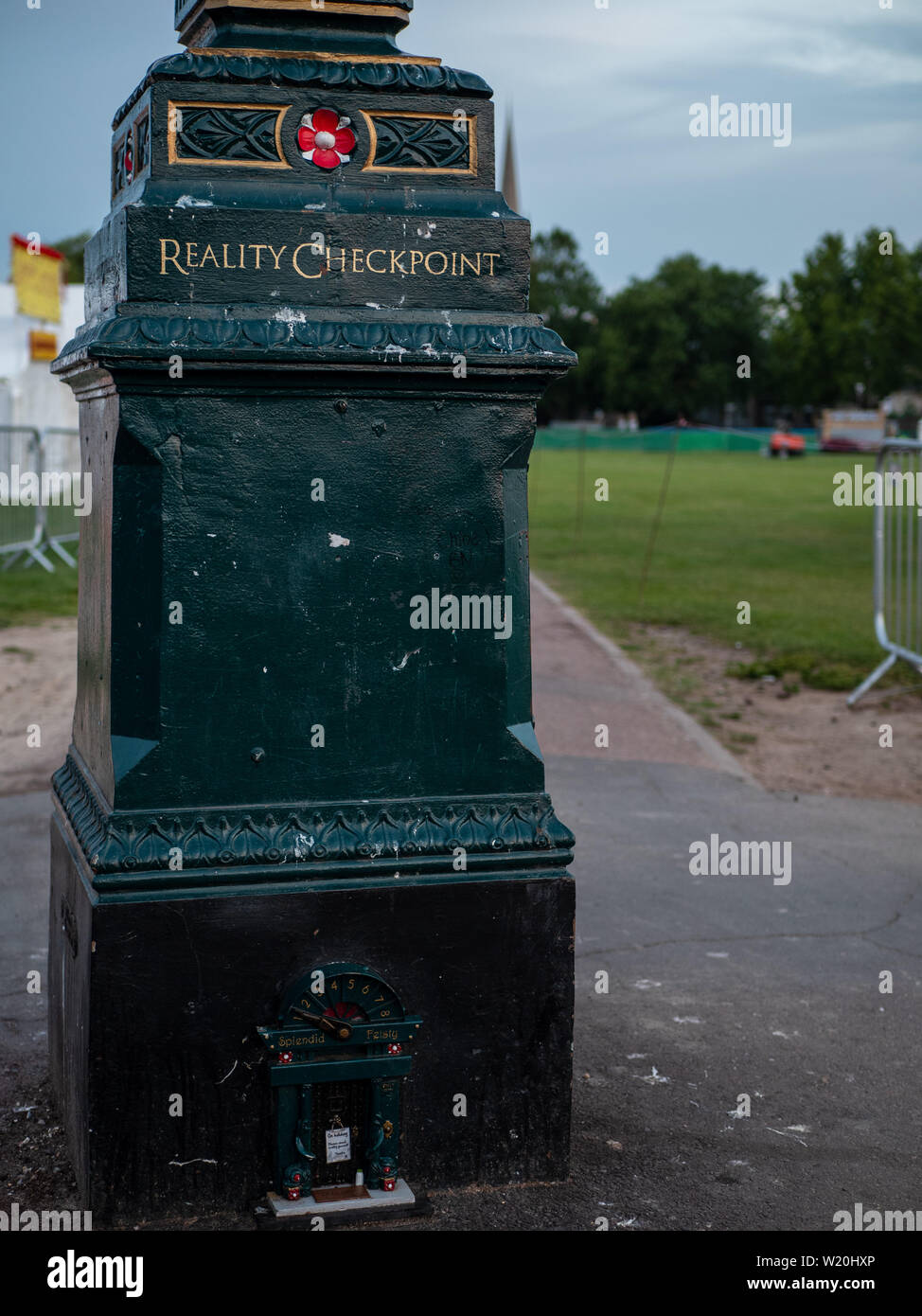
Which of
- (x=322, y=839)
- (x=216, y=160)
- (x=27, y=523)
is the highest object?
(x=216, y=160)

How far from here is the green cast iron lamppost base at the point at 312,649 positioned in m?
3.06

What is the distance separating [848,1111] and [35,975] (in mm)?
2479

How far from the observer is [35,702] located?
386 inches

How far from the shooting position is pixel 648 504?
1375 inches

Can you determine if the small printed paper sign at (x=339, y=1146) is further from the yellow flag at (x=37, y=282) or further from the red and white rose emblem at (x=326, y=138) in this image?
the yellow flag at (x=37, y=282)

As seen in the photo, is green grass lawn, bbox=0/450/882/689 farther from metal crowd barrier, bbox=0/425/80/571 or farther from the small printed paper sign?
the small printed paper sign

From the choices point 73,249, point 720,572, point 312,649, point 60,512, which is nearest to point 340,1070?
point 312,649

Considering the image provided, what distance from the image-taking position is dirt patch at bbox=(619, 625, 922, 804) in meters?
8.10

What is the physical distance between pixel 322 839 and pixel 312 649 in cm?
42

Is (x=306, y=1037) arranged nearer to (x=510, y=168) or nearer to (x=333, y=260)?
(x=333, y=260)

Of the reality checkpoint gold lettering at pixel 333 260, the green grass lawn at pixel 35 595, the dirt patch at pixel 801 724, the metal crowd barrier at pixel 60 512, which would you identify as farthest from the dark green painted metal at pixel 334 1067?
the metal crowd barrier at pixel 60 512

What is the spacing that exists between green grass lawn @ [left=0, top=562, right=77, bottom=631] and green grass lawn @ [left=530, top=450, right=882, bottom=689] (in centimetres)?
560

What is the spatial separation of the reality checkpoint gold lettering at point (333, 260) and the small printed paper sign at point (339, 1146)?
187cm
